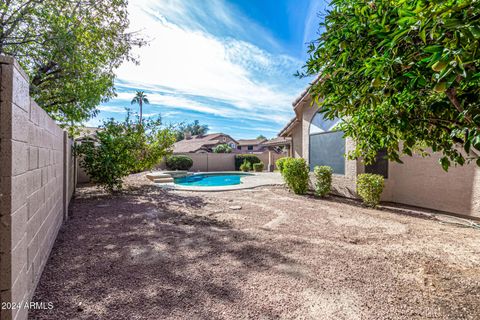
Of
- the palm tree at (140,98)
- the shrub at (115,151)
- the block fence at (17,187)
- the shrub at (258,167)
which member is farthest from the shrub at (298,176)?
the palm tree at (140,98)

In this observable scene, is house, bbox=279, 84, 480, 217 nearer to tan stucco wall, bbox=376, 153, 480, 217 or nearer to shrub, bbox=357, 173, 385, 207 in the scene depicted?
tan stucco wall, bbox=376, 153, 480, 217

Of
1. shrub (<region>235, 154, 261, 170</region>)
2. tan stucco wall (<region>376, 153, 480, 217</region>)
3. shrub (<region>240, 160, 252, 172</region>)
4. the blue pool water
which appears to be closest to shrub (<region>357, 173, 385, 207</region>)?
tan stucco wall (<region>376, 153, 480, 217</region>)

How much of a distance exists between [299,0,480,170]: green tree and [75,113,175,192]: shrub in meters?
9.40

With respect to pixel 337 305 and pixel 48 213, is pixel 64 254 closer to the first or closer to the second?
pixel 48 213

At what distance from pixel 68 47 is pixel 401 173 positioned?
13.1 m

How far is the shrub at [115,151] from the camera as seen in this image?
9.66 m

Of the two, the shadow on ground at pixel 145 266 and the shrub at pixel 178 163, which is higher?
the shrub at pixel 178 163

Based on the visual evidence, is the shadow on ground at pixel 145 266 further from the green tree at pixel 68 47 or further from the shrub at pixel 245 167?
the shrub at pixel 245 167

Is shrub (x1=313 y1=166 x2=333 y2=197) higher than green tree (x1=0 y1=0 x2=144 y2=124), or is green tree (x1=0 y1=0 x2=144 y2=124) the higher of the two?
green tree (x1=0 y1=0 x2=144 y2=124)

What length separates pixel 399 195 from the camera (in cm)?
911

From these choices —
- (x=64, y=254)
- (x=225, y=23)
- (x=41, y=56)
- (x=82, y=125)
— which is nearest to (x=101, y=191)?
(x=82, y=125)

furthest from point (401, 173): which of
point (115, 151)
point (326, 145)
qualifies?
point (115, 151)

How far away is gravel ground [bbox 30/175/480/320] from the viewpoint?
2742 millimetres

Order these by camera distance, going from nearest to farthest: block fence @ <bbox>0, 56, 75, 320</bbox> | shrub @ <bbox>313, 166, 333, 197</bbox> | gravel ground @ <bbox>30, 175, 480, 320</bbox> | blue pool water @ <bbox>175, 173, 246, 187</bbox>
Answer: block fence @ <bbox>0, 56, 75, 320</bbox>
gravel ground @ <bbox>30, 175, 480, 320</bbox>
shrub @ <bbox>313, 166, 333, 197</bbox>
blue pool water @ <bbox>175, 173, 246, 187</bbox>
